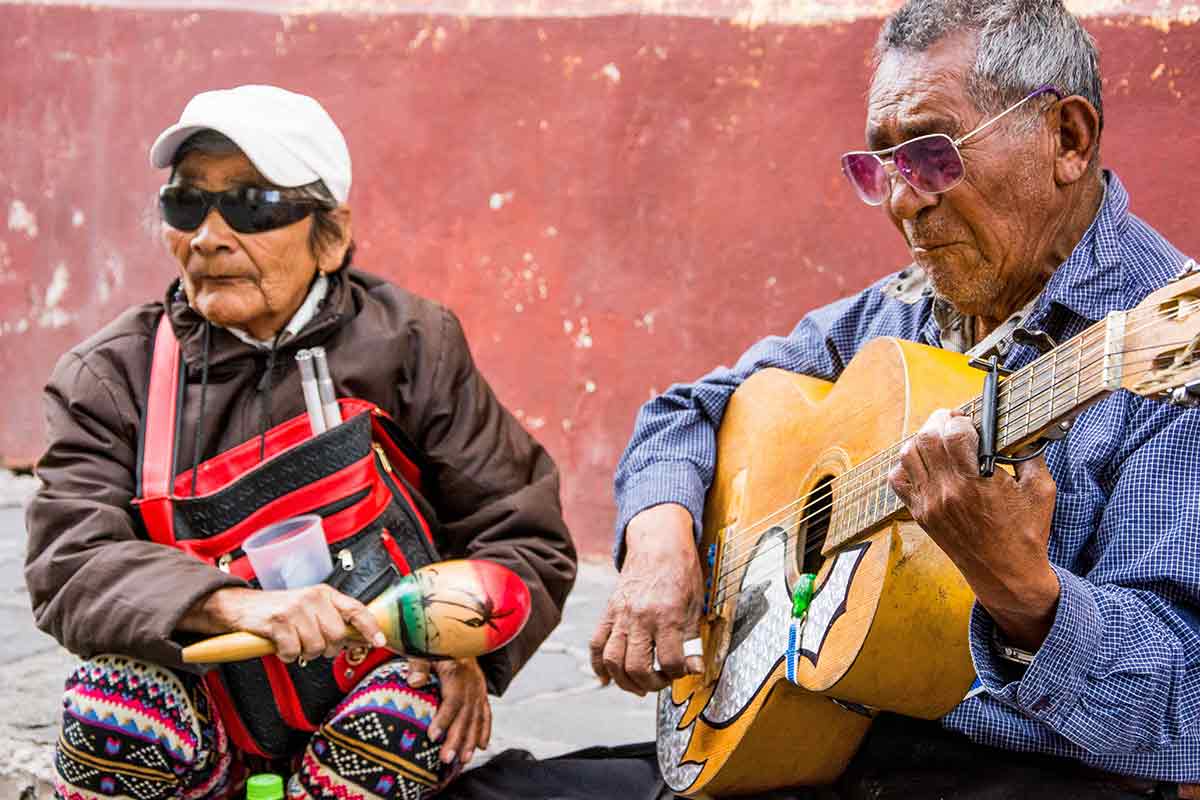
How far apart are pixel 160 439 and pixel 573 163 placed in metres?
2.58

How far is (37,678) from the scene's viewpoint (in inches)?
157

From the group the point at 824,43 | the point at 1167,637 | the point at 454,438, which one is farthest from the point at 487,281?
the point at 1167,637

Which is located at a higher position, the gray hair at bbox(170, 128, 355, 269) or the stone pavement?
the gray hair at bbox(170, 128, 355, 269)

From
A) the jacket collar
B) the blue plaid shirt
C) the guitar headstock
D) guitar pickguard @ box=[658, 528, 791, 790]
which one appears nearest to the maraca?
guitar pickguard @ box=[658, 528, 791, 790]

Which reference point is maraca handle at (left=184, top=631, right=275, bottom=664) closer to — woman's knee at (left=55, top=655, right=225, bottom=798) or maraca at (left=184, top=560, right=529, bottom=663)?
maraca at (left=184, top=560, right=529, bottom=663)

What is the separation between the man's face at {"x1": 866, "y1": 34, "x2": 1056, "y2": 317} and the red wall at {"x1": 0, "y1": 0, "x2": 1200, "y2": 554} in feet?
5.49

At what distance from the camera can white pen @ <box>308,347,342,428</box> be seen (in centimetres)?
283

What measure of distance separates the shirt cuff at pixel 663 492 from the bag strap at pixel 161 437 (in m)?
0.85

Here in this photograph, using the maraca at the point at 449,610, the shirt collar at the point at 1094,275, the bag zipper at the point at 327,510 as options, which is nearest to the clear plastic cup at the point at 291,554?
the bag zipper at the point at 327,510

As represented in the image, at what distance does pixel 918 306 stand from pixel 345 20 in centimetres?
339

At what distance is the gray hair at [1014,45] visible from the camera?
91.9 inches

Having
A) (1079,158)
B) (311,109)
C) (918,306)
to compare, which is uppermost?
(311,109)

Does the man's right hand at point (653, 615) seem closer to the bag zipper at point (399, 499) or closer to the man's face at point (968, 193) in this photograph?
the bag zipper at point (399, 499)

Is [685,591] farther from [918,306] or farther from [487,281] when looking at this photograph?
[487,281]
